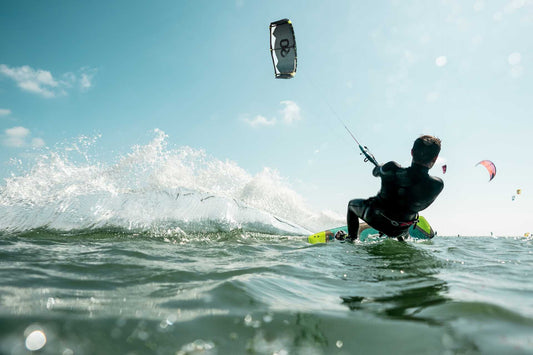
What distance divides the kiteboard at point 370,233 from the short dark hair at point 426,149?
162 inches

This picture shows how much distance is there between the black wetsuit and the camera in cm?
561

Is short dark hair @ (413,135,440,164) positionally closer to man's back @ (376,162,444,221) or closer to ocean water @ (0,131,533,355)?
man's back @ (376,162,444,221)

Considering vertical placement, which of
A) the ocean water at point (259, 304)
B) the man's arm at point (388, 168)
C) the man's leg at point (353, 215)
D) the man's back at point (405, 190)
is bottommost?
the ocean water at point (259, 304)

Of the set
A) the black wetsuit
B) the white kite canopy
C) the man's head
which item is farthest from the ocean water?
the white kite canopy

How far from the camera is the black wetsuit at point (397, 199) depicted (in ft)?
18.4

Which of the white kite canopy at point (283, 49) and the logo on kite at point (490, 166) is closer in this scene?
the logo on kite at point (490, 166)

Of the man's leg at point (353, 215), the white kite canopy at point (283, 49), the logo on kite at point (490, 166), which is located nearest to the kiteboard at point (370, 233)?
the man's leg at point (353, 215)

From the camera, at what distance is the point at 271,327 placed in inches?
72.7

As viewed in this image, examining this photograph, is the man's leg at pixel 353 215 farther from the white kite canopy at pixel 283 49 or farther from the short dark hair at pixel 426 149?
the white kite canopy at pixel 283 49

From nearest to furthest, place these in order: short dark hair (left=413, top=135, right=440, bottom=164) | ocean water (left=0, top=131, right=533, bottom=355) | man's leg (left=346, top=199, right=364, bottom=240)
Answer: ocean water (left=0, top=131, right=533, bottom=355) < short dark hair (left=413, top=135, right=440, bottom=164) < man's leg (left=346, top=199, right=364, bottom=240)

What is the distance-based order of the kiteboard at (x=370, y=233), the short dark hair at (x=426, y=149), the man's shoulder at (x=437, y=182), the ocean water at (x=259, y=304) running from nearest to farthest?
1. the ocean water at (x=259, y=304)
2. the short dark hair at (x=426, y=149)
3. the man's shoulder at (x=437, y=182)
4. the kiteboard at (x=370, y=233)

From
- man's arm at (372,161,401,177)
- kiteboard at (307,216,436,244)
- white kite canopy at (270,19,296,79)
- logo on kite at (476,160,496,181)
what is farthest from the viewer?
white kite canopy at (270,19,296,79)

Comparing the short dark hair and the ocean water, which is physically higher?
the short dark hair

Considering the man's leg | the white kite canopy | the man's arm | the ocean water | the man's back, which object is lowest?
the ocean water
